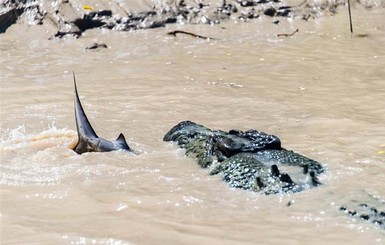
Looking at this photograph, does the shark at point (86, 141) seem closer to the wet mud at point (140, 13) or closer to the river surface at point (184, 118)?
the river surface at point (184, 118)

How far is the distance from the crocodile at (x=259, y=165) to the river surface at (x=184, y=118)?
0.08 meters

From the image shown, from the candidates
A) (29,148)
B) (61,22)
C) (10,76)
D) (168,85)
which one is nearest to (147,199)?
(29,148)

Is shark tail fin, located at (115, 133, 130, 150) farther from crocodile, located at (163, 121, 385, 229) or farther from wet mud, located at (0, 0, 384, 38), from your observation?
wet mud, located at (0, 0, 384, 38)

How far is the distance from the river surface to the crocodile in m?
0.08

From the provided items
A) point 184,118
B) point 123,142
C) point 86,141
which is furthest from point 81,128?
point 184,118

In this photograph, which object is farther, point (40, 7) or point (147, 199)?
point (40, 7)

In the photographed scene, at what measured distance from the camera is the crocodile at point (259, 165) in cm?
341

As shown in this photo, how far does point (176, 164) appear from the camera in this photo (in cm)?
430

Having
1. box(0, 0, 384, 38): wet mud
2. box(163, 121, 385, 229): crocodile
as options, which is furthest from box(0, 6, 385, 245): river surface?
box(0, 0, 384, 38): wet mud

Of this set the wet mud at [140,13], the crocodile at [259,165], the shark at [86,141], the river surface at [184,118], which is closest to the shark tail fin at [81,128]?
the shark at [86,141]

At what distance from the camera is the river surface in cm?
322

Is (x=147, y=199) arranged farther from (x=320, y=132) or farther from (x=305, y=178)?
(x=320, y=132)

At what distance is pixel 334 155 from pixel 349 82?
8.99 feet

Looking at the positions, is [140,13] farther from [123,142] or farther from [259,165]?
[259,165]
